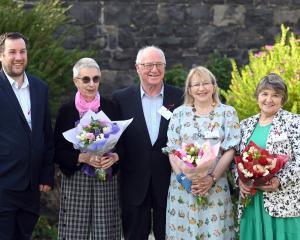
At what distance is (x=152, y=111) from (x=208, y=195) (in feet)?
2.93

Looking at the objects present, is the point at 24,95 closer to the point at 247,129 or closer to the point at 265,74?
the point at 247,129

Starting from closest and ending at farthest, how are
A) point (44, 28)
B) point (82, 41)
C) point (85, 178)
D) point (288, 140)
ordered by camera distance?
point (288, 140), point (85, 178), point (44, 28), point (82, 41)

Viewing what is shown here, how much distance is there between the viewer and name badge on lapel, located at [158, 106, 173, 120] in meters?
5.54

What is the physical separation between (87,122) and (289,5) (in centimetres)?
531

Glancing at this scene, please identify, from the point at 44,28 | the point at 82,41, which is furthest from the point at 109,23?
the point at 44,28

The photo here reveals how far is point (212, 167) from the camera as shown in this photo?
17.0 feet

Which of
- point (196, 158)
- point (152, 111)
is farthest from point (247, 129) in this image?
point (152, 111)

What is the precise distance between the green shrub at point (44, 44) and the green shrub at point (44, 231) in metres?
1.31

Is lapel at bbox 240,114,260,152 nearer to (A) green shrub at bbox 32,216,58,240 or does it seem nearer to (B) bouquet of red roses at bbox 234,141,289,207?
(B) bouquet of red roses at bbox 234,141,289,207

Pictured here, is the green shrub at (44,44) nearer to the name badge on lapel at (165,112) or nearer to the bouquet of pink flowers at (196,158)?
the name badge on lapel at (165,112)

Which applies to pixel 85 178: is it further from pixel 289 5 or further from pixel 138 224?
pixel 289 5

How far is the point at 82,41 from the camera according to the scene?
373 inches

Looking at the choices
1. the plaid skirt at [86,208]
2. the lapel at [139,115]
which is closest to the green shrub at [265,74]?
the lapel at [139,115]

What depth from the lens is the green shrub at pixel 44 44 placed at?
7430 millimetres
